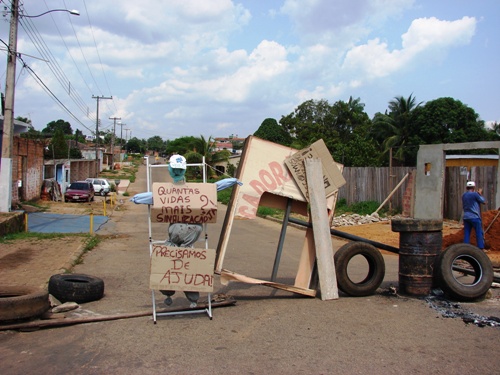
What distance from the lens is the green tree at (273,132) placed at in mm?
59806

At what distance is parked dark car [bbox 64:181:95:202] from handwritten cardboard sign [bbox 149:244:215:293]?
31.6 meters

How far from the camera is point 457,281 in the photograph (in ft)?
23.9

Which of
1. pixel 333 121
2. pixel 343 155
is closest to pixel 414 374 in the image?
pixel 343 155

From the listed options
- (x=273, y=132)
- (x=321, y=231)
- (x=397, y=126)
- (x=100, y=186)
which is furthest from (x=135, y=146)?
(x=321, y=231)

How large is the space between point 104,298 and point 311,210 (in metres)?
3.45

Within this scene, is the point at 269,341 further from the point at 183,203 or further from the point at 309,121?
the point at 309,121

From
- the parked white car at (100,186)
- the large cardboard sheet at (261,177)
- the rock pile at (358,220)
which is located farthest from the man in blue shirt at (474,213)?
the parked white car at (100,186)

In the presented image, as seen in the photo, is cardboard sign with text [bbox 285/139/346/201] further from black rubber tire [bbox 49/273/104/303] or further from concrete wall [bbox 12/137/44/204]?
concrete wall [bbox 12/137/44/204]

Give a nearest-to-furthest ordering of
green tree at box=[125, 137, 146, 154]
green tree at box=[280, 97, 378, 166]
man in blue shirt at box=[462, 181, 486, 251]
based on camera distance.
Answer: man in blue shirt at box=[462, 181, 486, 251], green tree at box=[280, 97, 378, 166], green tree at box=[125, 137, 146, 154]

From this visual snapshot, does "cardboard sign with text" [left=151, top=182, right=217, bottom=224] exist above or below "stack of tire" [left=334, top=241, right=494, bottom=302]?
above

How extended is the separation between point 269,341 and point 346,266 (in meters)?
2.42

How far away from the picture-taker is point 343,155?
113 feet

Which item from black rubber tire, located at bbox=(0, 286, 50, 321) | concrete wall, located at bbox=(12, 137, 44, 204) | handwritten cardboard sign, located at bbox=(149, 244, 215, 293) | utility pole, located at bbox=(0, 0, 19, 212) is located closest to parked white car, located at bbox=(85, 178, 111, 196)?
concrete wall, located at bbox=(12, 137, 44, 204)

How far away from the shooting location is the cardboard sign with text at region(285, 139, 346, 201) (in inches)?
303
